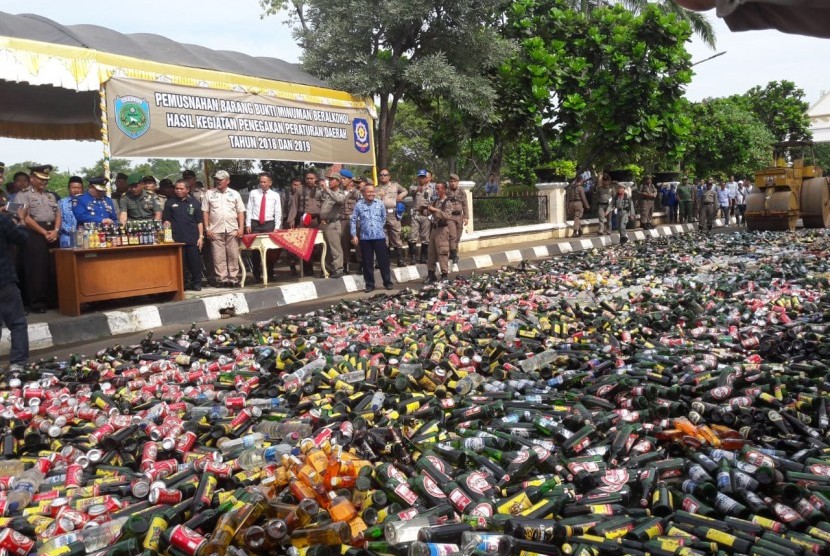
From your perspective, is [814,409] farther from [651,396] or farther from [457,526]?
[457,526]

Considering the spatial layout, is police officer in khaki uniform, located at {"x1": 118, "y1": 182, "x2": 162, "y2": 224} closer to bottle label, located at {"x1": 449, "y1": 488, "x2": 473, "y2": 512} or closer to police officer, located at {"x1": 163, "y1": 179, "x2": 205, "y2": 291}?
police officer, located at {"x1": 163, "y1": 179, "x2": 205, "y2": 291}

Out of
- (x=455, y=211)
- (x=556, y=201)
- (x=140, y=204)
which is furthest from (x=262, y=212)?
(x=556, y=201)

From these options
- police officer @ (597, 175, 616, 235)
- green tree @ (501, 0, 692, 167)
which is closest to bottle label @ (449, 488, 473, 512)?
green tree @ (501, 0, 692, 167)

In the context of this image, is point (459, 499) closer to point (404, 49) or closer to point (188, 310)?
point (188, 310)

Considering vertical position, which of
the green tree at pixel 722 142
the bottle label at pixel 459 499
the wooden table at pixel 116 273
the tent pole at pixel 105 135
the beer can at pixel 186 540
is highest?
the green tree at pixel 722 142

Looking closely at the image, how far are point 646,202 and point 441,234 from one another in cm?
1460

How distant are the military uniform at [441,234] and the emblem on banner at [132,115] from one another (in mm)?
4757

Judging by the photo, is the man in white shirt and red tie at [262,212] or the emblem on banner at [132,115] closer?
the emblem on banner at [132,115]

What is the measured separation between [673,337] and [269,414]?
352 centimetres

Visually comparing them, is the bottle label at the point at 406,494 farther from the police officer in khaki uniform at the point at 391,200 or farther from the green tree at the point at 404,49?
the green tree at the point at 404,49

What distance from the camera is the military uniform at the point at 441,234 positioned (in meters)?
11.4

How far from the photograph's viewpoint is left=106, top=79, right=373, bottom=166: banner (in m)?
10.2

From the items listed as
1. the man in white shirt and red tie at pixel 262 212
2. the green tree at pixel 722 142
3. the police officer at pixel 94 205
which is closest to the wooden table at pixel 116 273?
the police officer at pixel 94 205

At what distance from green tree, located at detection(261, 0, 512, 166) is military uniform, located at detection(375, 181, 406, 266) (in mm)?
3050
